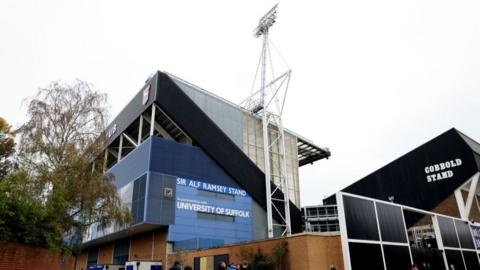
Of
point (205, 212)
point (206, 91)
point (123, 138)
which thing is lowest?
point (205, 212)

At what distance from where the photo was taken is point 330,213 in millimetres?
54844

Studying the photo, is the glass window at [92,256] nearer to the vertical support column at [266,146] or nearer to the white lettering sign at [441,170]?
the vertical support column at [266,146]

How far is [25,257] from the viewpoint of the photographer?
1295 cm

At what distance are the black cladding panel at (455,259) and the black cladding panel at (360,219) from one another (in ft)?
29.6

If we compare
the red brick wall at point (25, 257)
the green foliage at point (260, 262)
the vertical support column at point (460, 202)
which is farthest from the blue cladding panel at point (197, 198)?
the vertical support column at point (460, 202)

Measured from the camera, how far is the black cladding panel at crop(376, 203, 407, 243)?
758 inches

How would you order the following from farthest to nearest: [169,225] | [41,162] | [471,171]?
[471,171] → [169,225] → [41,162]

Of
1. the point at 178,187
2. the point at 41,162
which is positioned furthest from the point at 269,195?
the point at 41,162

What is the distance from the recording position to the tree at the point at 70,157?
57.2ft

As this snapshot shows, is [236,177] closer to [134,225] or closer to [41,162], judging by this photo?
[134,225]

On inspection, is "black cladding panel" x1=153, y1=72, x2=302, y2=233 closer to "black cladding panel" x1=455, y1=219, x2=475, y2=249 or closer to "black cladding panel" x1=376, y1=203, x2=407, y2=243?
Result: "black cladding panel" x1=455, y1=219, x2=475, y2=249

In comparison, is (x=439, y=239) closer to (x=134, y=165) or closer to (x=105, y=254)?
(x=134, y=165)

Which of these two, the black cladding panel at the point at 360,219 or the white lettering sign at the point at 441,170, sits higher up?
the white lettering sign at the point at 441,170

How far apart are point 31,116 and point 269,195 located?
2288cm
